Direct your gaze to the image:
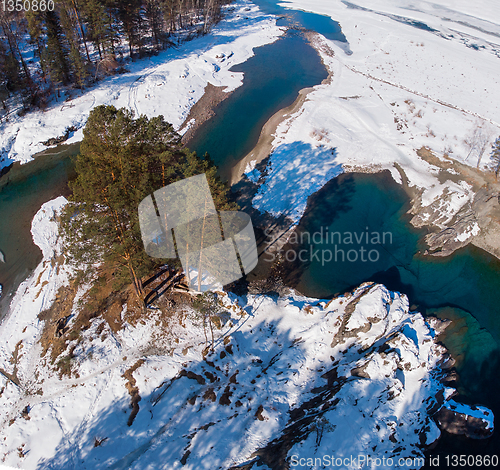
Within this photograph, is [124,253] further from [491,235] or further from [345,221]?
[491,235]

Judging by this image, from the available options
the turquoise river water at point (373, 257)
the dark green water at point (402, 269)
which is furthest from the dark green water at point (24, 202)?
the dark green water at point (402, 269)

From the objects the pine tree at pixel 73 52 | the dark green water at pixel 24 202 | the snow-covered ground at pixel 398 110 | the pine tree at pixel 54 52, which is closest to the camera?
the dark green water at pixel 24 202

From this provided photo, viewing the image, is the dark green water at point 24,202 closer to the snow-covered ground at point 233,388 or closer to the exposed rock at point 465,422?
the snow-covered ground at point 233,388

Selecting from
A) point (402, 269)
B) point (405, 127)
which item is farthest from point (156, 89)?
point (402, 269)

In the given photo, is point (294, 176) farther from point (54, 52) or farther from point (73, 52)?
point (54, 52)

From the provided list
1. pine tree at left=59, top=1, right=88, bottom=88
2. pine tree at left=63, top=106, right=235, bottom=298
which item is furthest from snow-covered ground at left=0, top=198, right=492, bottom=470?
pine tree at left=59, top=1, right=88, bottom=88

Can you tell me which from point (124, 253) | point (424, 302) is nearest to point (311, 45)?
point (424, 302)
